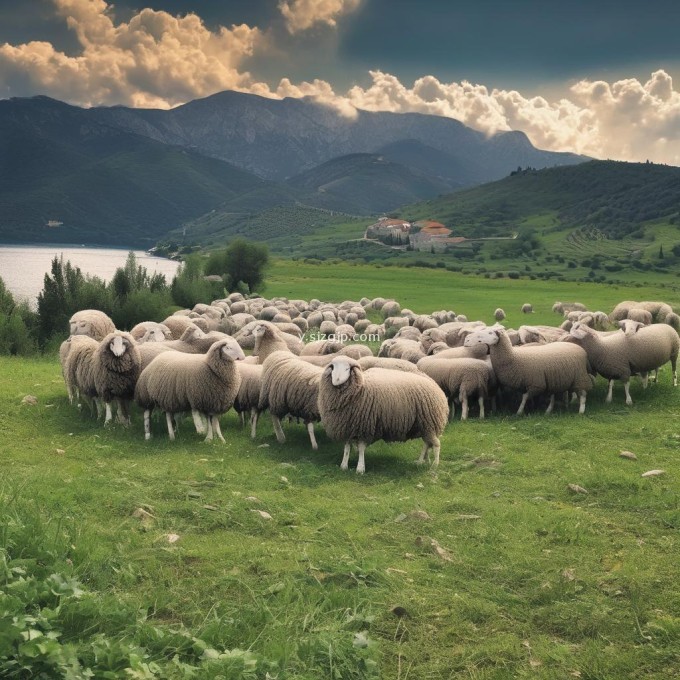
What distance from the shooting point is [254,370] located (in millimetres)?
13258

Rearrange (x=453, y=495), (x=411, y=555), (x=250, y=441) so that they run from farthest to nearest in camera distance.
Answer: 1. (x=250, y=441)
2. (x=453, y=495)
3. (x=411, y=555)

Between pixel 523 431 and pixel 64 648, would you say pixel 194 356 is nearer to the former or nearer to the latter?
pixel 523 431

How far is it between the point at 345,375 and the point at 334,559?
4099 millimetres

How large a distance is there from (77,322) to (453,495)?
38.3ft

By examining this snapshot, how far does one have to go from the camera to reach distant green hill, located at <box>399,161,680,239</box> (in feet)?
481

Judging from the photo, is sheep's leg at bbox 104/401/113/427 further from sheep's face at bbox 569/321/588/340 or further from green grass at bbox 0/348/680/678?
sheep's face at bbox 569/321/588/340

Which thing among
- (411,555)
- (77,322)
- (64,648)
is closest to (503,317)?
(77,322)

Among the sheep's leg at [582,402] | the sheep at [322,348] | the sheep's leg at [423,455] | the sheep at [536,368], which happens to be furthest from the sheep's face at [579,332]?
the sheep's leg at [423,455]

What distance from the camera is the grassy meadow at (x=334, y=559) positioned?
4.71m

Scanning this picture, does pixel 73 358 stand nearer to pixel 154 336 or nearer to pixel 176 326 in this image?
pixel 154 336

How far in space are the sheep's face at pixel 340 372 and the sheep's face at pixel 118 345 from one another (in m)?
4.53

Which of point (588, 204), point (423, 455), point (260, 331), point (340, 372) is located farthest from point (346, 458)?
point (588, 204)

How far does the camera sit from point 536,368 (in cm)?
1407

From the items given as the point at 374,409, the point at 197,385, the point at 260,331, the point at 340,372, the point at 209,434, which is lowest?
the point at 209,434
